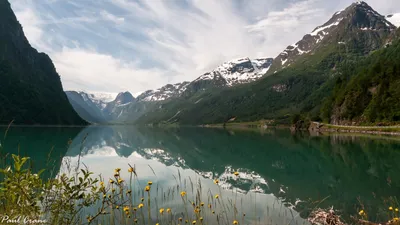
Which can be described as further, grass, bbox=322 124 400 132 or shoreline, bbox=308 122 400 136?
grass, bbox=322 124 400 132

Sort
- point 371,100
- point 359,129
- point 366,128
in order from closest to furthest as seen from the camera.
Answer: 1. point 366,128
2. point 359,129
3. point 371,100

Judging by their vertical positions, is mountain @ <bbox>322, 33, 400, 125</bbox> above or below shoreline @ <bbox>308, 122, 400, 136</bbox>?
above

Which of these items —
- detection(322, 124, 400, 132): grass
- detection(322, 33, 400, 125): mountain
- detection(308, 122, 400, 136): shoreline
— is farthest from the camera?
detection(322, 33, 400, 125): mountain

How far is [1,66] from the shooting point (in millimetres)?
181625

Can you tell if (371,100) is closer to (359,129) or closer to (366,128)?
(359,129)

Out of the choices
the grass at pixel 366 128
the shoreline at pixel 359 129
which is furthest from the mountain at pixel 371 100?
the shoreline at pixel 359 129

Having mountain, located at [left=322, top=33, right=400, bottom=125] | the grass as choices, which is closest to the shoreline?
the grass

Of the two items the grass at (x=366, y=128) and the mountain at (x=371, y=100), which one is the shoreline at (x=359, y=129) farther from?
the mountain at (x=371, y=100)

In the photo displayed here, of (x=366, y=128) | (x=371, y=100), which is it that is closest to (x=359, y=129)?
(x=366, y=128)

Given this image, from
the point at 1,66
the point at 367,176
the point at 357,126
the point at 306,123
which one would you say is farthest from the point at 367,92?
the point at 1,66

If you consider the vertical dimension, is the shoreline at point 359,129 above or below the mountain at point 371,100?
below

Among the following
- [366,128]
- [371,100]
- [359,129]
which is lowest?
[359,129]

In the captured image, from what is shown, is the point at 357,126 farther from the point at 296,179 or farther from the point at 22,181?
the point at 22,181

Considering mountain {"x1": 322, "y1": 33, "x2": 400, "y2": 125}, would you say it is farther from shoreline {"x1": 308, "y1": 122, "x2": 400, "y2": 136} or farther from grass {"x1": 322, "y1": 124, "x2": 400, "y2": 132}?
shoreline {"x1": 308, "y1": 122, "x2": 400, "y2": 136}
